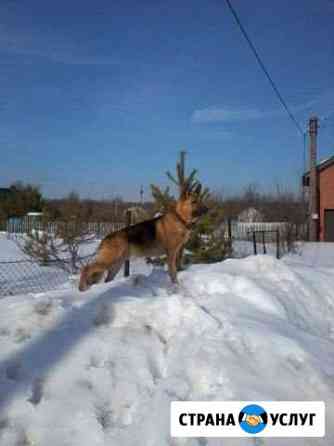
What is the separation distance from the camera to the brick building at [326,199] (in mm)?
25797

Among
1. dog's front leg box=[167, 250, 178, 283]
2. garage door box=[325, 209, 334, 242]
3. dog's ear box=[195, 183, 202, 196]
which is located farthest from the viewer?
garage door box=[325, 209, 334, 242]

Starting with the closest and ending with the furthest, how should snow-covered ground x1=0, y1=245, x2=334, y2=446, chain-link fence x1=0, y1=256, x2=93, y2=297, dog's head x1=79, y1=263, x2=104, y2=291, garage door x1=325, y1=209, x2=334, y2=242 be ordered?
snow-covered ground x1=0, y1=245, x2=334, y2=446 < dog's head x1=79, y1=263, x2=104, y2=291 < chain-link fence x1=0, y1=256, x2=93, y2=297 < garage door x1=325, y1=209, x2=334, y2=242

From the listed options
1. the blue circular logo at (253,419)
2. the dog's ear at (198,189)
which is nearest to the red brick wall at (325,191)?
the dog's ear at (198,189)

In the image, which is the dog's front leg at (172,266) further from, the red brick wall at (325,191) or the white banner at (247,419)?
the red brick wall at (325,191)

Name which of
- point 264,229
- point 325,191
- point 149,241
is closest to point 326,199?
point 325,191

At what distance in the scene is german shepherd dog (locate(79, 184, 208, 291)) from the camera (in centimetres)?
550

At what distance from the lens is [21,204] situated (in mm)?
32688

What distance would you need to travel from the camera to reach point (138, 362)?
3.04 metres

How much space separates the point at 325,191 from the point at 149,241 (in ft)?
76.9

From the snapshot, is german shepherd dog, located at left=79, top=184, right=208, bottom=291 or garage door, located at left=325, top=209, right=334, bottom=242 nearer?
german shepherd dog, located at left=79, top=184, right=208, bottom=291

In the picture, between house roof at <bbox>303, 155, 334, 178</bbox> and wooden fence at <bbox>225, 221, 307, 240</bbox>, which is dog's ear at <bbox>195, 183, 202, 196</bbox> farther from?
house roof at <bbox>303, 155, 334, 178</bbox>

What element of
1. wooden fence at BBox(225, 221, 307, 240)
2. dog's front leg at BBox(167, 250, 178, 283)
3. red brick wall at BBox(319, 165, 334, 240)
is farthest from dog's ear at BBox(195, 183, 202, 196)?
red brick wall at BBox(319, 165, 334, 240)

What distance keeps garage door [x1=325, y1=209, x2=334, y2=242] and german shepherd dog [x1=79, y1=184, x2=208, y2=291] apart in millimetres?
22123

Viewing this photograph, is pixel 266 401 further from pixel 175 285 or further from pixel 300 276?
pixel 300 276
